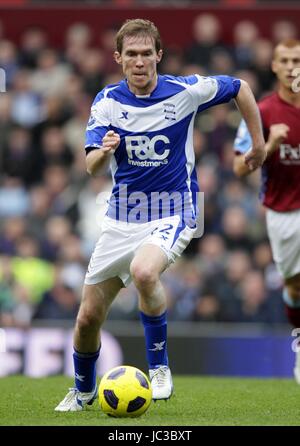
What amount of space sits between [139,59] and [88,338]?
74.0 inches

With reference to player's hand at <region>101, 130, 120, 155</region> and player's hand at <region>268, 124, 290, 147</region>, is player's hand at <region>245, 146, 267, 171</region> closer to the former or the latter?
player's hand at <region>268, 124, 290, 147</region>

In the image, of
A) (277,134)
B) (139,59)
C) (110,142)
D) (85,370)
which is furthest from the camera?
(277,134)

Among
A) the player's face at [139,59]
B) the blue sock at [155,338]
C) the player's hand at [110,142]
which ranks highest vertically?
the player's face at [139,59]

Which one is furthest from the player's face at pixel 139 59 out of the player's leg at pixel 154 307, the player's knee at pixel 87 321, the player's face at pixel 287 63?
the player's face at pixel 287 63

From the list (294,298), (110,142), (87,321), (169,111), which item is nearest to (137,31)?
(169,111)

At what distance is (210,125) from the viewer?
53.2 feet

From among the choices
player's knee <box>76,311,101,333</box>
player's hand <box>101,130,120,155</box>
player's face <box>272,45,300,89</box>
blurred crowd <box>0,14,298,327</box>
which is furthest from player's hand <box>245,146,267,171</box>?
blurred crowd <box>0,14,298,327</box>

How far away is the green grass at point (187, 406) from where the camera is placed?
6859 mm

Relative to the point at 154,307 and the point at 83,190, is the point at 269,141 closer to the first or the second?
the point at 154,307

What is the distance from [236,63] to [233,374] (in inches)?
241

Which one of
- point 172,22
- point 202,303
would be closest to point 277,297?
point 202,303

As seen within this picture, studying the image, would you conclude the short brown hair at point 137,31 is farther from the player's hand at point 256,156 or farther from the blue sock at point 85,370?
the blue sock at point 85,370

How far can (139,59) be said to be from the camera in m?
7.52

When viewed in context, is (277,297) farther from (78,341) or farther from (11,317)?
(78,341)
